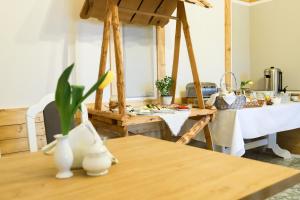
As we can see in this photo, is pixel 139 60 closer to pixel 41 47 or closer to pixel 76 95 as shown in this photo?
pixel 41 47

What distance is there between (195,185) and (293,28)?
3.74 meters

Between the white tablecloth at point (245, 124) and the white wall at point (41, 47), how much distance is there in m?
1.20

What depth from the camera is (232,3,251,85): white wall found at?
417 centimetres

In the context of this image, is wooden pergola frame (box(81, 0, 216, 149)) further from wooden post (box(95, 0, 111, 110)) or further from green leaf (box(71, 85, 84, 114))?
green leaf (box(71, 85, 84, 114))

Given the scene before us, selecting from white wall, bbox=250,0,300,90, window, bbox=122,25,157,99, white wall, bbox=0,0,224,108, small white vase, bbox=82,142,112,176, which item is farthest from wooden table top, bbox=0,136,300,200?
white wall, bbox=250,0,300,90

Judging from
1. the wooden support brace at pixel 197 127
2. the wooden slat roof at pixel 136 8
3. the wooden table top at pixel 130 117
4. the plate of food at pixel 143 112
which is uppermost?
the wooden slat roof at pixel 136 8

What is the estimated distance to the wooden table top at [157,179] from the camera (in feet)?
2.58

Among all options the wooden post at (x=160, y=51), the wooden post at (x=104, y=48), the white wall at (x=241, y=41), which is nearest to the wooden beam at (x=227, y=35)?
the white wall at (x=241, y=41)

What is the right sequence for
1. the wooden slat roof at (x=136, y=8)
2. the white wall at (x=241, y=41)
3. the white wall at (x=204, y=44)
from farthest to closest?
the white wall at (x=241, y=41)
the white wall at (x=204, y=44)
the wooden slat roof at (x=136, y=8)

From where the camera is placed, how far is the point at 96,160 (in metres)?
0.91

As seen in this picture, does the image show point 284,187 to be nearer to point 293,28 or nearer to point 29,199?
point 29,199

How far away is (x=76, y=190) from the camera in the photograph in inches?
32.2

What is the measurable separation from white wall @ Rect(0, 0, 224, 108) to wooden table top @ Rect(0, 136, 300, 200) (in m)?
1.31

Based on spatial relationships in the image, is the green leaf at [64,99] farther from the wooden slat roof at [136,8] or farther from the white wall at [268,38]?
the white wall at [268,38]
